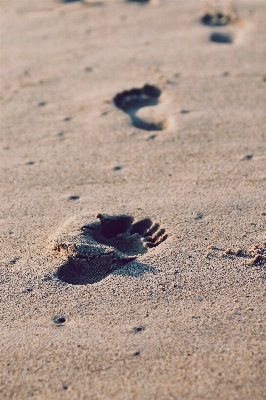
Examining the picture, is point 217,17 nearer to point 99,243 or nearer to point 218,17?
point 218,17

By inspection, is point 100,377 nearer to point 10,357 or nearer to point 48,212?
point 10,357

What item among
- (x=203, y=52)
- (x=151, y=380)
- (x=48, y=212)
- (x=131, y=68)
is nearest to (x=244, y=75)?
(x=203, y=52)

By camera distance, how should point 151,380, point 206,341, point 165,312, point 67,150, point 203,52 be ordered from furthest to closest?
1. point 203,52
2. point 67,150
3. point 165,312
4. point 206,341
5. point 151,380

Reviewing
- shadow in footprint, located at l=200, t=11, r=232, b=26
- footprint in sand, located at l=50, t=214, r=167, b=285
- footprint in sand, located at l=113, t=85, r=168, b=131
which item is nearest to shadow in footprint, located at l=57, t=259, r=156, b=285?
footprint in sand, located at l=50, t=214, r=167, b=285

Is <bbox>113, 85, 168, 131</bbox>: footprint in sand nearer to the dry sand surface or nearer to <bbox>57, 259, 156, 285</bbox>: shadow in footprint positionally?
the dry sand surface

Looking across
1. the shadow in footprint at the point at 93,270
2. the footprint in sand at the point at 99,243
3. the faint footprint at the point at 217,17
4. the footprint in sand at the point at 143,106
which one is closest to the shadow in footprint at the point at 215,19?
the faint footprint at the point at 217,17

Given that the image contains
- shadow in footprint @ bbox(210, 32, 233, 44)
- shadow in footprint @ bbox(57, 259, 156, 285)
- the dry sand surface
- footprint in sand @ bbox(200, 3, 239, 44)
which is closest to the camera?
the dry sand surface

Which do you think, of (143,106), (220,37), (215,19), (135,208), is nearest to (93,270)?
(135,208)
